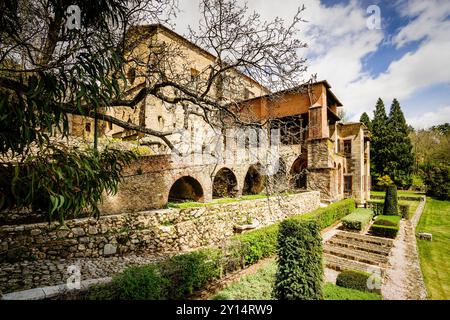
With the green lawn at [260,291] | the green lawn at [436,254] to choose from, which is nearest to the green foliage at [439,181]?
the green lawn at [436,254]

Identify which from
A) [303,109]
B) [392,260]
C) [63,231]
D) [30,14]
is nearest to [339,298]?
[392,260]

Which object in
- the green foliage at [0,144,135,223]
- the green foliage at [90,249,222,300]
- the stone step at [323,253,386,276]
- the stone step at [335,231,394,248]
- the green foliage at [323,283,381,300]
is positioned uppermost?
the green foliage at [0,144,135,223]

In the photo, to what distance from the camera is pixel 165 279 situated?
457 cm

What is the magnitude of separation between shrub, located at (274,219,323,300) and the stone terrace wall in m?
0.68

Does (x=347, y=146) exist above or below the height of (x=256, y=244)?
above

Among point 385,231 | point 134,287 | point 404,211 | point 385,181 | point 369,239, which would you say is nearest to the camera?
point 134,287

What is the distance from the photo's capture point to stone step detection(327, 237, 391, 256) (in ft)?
31.2

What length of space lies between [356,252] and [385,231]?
4395 millimetres

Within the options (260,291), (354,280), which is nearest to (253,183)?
(354,280)

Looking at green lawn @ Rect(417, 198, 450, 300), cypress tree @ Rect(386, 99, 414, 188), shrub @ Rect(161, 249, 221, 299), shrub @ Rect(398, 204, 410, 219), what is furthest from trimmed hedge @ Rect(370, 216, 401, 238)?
cypress tree @ Rect(386, 99, 414, 188)

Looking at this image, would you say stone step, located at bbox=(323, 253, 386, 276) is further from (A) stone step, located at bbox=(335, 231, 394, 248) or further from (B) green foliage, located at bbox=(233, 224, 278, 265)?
(A) stone step, located at bbox=(335, 231, 394, 248)

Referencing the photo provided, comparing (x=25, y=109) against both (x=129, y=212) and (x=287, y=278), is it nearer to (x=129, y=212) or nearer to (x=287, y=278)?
(x=287, y=278)

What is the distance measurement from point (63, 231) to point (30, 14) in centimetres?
637

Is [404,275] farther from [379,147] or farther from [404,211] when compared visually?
[379,147]
